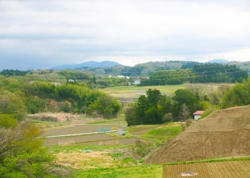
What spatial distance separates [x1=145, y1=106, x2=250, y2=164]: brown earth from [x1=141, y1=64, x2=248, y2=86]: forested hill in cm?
8813

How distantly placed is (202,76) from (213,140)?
94377 millimetres

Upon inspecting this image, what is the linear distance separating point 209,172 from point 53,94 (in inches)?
3133

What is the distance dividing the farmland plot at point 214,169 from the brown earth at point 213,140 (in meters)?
2.88

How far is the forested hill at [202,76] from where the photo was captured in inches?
4719

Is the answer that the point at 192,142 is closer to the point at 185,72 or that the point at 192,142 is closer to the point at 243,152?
the point at 243,152

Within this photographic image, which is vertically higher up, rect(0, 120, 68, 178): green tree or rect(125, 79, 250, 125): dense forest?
rect(0, 120, 68, 178): green tree

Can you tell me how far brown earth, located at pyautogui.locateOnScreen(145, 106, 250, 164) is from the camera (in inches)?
1107

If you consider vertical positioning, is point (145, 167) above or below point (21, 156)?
below

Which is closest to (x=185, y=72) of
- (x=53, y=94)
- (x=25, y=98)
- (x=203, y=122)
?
(x=53, y=94)

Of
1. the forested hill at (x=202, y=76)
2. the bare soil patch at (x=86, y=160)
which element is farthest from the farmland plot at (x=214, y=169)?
the forested hill at (x=202, y=76)

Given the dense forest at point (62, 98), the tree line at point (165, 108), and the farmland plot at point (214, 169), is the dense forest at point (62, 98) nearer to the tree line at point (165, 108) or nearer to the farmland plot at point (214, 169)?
the tree line at point (165, 108)

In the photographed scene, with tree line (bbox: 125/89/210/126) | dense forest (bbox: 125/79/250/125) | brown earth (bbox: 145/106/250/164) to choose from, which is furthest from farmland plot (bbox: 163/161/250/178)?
tree line (bbox: 125/89/210/126)

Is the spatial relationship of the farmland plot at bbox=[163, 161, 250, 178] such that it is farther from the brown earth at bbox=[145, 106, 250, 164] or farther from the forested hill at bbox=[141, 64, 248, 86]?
the forested hill at bbox=[141, 64, 248, 86]

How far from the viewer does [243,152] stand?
27250 millimetres
